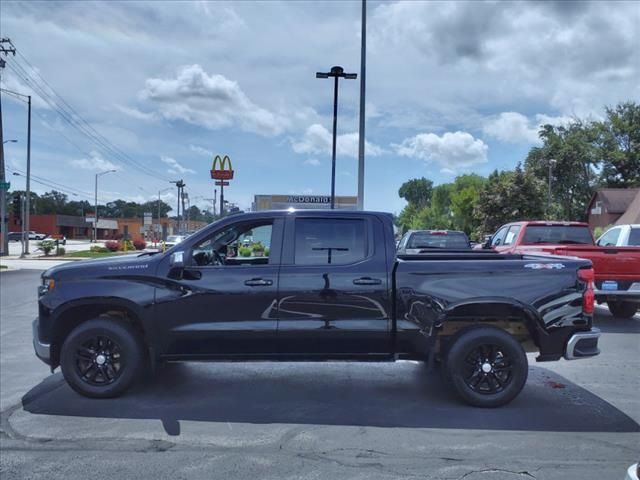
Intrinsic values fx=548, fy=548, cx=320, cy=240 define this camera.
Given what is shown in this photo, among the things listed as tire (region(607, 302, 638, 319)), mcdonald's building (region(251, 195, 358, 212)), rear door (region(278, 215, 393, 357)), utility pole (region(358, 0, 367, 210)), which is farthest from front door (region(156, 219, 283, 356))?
mcdonald's building (region(251, 195, 358, 212))

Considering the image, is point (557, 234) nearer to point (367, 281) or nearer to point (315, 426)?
point (367, 281)

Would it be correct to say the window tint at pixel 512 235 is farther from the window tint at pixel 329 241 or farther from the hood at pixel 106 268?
the hood at pixel 106 268

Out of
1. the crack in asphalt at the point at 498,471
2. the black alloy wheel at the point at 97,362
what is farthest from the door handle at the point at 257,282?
the crack in asphalt at the point at 498,471

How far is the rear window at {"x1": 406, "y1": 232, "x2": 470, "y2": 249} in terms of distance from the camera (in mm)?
15367

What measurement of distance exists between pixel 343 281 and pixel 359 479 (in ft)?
6.57

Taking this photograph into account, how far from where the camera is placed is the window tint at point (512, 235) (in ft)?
40.5

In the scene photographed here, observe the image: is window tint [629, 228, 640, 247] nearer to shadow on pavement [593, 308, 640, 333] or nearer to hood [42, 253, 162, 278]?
shadow on pavement [593, 308, 640, 333]

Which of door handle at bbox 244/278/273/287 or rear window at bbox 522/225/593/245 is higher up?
rear window at bbox 522/225/593/245

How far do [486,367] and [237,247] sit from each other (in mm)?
2851

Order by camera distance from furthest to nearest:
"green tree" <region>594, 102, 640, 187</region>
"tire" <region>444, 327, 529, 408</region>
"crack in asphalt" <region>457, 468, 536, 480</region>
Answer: "green tree" <region>594, 102, 640, 187</region>
"tire" <region>444, 327, 529, 408</region>
"crack in asphalt" <region>457, 468, 536, 480</region>

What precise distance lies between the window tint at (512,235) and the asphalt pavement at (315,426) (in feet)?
18.4

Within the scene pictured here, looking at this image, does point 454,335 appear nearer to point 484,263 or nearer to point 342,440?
point 484,263

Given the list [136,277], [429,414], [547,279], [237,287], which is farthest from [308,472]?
[547,279]

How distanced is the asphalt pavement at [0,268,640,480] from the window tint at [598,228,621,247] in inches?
272
